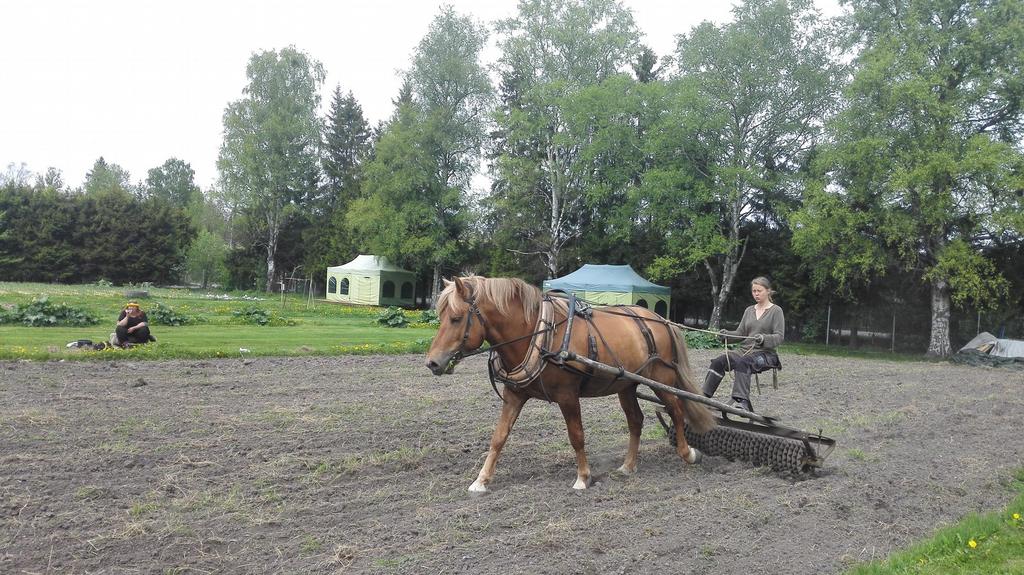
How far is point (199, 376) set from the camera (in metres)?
11.7

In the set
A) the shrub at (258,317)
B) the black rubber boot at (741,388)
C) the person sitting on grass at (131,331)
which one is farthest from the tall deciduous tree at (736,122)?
the black rubber boot at (741,388)

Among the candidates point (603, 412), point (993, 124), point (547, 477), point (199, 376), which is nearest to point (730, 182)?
point (993, 124)

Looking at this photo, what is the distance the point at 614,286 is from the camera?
28.6 m

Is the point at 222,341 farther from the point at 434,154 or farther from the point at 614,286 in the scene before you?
the point at 434,154

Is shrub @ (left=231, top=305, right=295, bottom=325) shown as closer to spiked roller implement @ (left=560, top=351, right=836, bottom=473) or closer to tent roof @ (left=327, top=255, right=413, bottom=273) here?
tent roof @ (left=327, top=255, right=413, bottom=273)

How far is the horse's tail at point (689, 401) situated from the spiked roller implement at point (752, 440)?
0.58ft

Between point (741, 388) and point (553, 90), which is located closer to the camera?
point (741, 388)

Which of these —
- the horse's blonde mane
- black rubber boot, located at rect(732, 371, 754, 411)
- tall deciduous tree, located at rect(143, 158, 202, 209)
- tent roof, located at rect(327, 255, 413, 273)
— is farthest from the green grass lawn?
tall deciduous tree, located at rect(143, 158, 202, 209)

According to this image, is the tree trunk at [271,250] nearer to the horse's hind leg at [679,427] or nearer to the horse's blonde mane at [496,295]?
the horse's hind leg at [679,427]

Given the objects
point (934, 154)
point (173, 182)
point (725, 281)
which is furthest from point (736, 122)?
point (173, 182)

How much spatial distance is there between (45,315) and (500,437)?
18029 mm

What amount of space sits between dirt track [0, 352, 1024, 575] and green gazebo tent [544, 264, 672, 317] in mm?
18188

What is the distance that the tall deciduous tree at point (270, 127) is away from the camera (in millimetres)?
43969

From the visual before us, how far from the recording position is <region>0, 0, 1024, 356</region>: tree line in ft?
74.7
